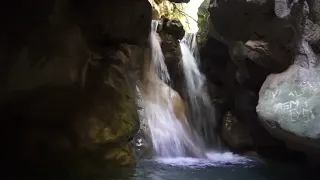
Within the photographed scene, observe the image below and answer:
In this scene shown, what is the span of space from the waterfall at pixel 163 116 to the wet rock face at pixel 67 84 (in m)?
1.33

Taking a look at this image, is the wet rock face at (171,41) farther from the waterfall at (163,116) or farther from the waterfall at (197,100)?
the waterfall at (197,100)

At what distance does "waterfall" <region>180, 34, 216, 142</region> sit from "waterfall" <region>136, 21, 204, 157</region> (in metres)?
0.81

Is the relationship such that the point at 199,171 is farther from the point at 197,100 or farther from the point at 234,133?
the point at 197,100

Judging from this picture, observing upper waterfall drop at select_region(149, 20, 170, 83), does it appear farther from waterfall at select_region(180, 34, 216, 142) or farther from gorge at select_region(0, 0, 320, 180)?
waterfall at select_region(180, 34, 216, 142)

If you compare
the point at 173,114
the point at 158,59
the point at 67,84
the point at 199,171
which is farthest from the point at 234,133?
the point at 67,84

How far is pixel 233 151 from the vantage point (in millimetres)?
8539

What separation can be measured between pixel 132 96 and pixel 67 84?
1.44m

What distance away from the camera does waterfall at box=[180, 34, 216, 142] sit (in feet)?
30.1

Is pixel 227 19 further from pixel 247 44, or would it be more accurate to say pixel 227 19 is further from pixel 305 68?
pixel 305 68

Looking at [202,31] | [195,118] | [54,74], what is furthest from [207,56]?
[54,74]

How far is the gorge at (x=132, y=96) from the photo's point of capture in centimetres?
457

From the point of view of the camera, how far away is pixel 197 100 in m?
9.37

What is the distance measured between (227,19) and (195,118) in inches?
131

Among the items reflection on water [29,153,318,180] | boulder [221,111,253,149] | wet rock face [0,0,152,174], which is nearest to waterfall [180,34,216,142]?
boulder [221,111,253,149]
